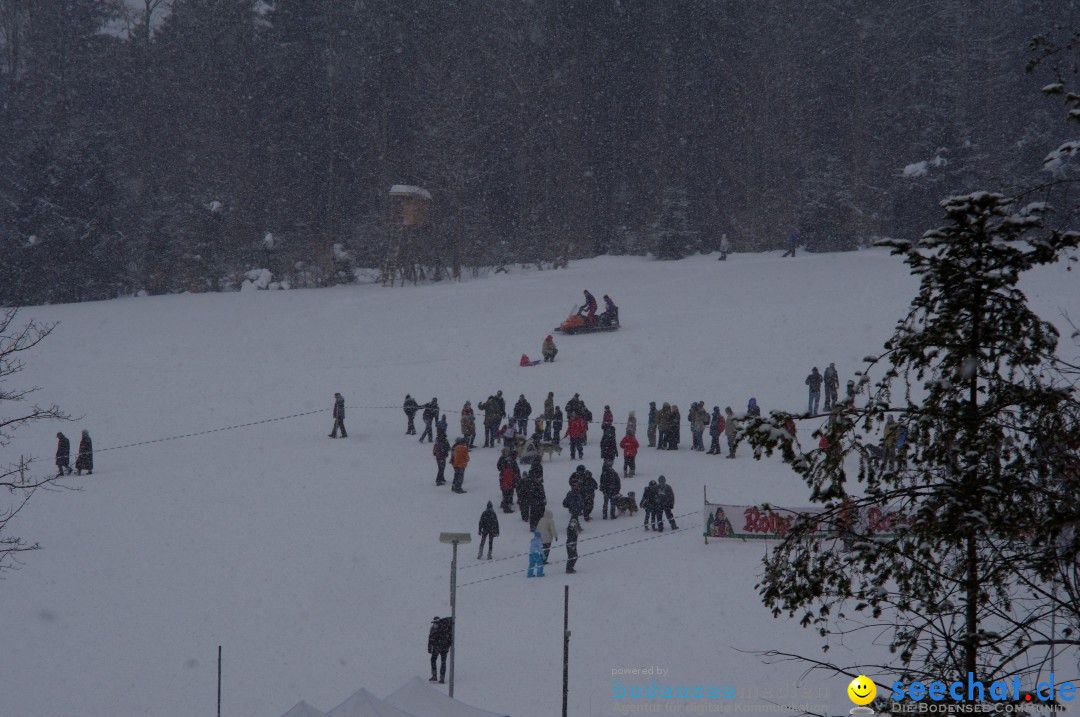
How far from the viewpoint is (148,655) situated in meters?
13.9

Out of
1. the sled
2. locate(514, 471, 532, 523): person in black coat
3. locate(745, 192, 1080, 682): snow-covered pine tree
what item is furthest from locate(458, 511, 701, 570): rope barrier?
the sled

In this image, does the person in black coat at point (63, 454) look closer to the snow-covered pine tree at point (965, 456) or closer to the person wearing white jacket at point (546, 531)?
the person wearing white jacket at point (546, 531)

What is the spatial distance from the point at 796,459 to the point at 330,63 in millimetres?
55341

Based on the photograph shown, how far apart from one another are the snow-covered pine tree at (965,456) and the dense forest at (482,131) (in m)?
40.6

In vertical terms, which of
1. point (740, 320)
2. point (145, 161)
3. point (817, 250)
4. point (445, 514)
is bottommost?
point (445, 514)

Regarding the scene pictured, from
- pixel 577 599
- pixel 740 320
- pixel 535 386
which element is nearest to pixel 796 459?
pixel 577 599

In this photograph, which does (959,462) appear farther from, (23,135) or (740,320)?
(23,135)

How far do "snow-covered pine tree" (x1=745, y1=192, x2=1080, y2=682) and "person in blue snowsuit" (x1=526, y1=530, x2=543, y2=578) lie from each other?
1016 cm

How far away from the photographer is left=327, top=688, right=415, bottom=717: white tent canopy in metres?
9.31

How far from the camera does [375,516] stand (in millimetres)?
18812

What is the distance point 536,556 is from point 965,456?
11.0 m

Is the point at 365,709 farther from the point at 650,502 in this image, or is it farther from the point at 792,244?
the point at 792,244

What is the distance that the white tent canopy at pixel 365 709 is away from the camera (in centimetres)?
931

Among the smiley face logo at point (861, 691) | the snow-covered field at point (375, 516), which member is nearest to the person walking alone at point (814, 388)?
the snow-covered field at point (375, 516)
